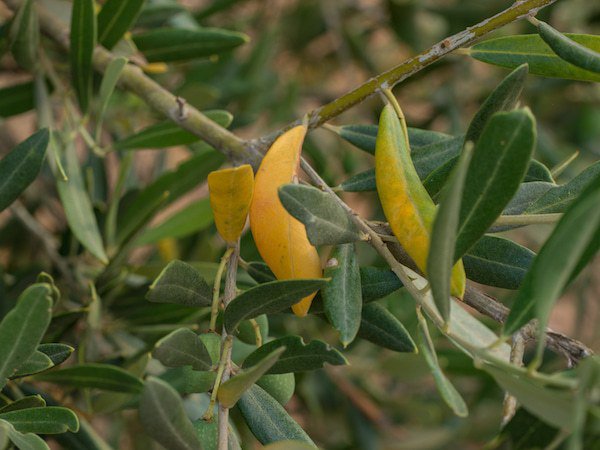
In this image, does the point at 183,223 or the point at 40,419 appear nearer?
the point at 40,419

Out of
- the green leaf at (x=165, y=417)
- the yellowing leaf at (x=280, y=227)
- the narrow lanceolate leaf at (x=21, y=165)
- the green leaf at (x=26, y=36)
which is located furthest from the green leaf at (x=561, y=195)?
the green leaf at (x=26, y=36)

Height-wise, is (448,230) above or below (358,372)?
above

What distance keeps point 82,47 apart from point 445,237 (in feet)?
1.53

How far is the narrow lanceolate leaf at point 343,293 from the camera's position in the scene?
456mm

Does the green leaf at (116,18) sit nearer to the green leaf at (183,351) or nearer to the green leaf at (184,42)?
the green leaf at (184,42)

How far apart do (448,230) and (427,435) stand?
1.05m

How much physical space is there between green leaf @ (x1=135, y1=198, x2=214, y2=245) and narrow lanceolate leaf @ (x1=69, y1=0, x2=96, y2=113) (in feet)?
0.56

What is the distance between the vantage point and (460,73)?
4.75 feet

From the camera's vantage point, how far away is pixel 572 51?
1.42ft

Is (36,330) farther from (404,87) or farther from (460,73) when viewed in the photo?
(460,73)

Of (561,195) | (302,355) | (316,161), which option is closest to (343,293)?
(302,355)

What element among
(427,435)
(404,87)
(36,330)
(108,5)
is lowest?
(427,435)

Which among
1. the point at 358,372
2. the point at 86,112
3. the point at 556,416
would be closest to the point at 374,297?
the point at 556,416

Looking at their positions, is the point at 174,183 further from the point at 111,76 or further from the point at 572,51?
the point at 572,51
